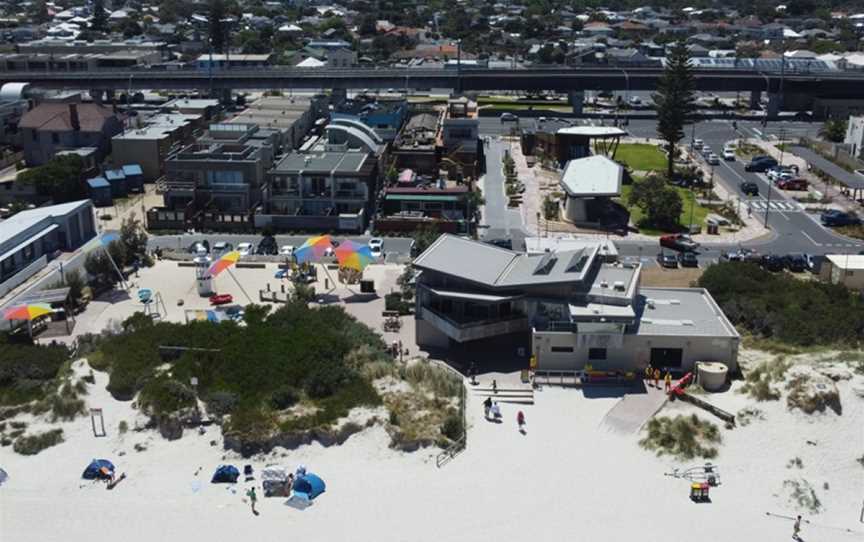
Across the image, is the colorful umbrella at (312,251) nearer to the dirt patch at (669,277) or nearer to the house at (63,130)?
the dirt patch at (669,277)

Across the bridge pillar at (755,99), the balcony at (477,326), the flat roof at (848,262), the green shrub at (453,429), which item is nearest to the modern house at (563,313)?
the balcony at (477,326)

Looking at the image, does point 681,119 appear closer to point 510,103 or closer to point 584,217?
point 584,217

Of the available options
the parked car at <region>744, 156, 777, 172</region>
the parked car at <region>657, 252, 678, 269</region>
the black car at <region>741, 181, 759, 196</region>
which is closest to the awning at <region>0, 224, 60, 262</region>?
the parked car at <region>657, 252, 678, 269</region>

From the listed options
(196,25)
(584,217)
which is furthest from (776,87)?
(196,25)

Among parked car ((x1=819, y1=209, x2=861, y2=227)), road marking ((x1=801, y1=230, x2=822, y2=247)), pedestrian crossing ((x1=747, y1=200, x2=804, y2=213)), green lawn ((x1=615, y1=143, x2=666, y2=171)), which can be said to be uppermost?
green lawn ((x1=615, y1=143, x2=666, y2=171))

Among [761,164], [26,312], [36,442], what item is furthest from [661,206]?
[36,442]

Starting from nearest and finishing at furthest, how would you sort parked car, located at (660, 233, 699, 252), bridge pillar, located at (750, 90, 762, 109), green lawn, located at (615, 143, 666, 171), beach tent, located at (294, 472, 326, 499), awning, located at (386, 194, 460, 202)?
1. beach tent, located at (294, 472, 326, 499)
2. parked car, located at (660, 233, 699, 252)
3. awning, located at (386, 194, 460, 202)
4. green lawn, located at (615, 143, 666, 171)
5. bridge pillar, located at (750, 90, 762, 109)

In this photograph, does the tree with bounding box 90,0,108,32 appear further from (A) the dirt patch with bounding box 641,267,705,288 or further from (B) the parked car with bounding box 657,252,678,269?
(A) the dirt patch with bounding box 641,267,705,288
